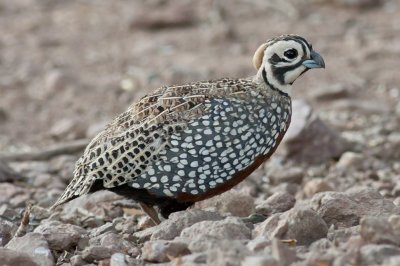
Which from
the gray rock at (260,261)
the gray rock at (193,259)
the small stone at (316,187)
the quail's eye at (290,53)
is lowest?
the small stone at (316,187)

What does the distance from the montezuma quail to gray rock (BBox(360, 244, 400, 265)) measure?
5.90ft

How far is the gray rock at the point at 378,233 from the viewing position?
16.9ft

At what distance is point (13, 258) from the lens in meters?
5.60

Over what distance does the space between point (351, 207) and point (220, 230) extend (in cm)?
108

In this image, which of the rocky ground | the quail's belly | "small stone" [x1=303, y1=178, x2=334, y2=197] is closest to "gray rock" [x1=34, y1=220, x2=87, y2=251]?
the rocky ground

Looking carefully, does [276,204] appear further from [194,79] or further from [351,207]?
[194,79]

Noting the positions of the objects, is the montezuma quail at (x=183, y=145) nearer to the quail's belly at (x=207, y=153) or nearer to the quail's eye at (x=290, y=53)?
the quail's belly at (x=207, y=153)

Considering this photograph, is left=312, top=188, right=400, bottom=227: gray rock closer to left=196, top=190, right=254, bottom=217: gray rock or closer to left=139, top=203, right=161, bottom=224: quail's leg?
left=196, top=190, right=254, bottom=217: gray rock

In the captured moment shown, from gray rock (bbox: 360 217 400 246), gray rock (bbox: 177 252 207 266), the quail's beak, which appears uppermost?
the quail's beak

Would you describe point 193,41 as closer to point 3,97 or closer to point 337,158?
point 3,97

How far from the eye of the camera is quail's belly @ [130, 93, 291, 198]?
6621 millimetres

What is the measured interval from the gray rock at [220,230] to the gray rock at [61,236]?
0.86 metres

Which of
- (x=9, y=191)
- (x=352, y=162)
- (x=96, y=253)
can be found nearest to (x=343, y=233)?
(x=96, y=253)

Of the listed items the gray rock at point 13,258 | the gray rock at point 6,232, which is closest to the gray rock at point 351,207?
the gray rock at point 13,258
